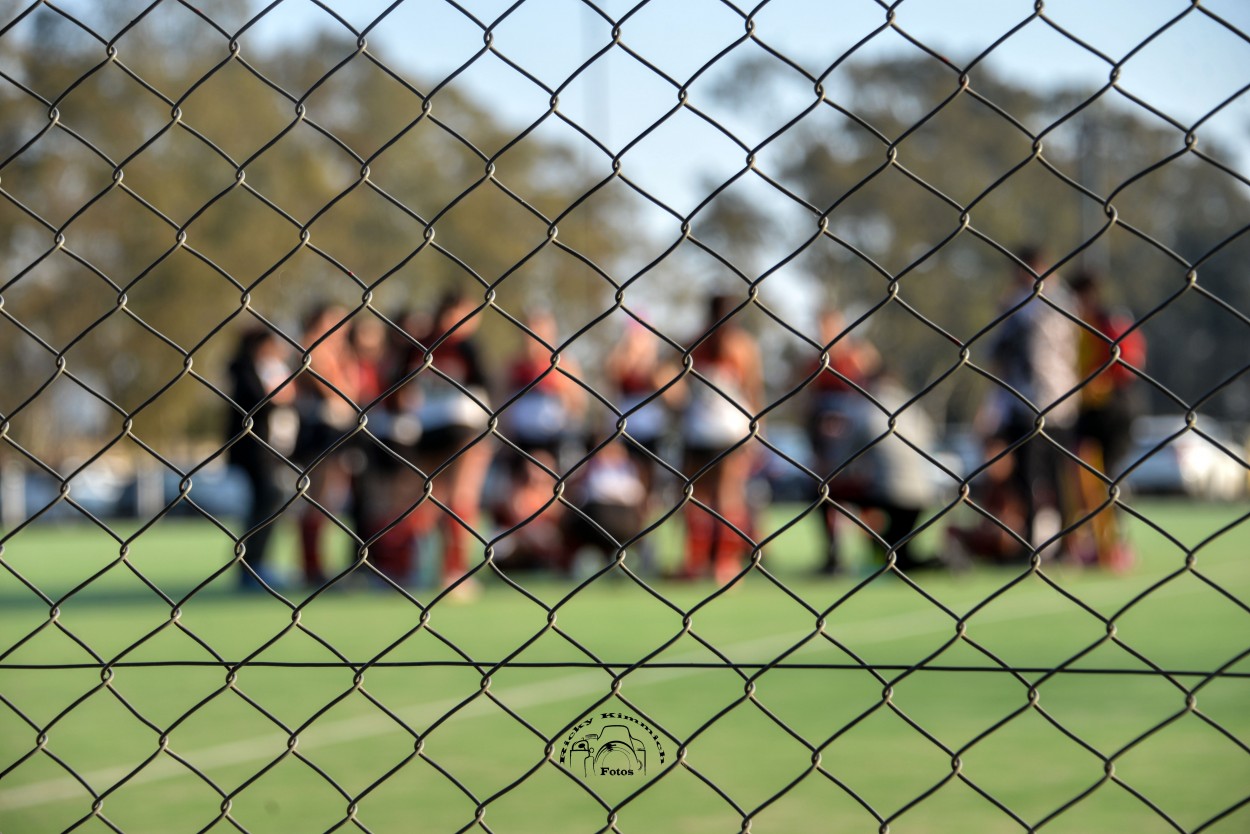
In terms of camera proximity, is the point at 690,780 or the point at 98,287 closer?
the point at 690,780

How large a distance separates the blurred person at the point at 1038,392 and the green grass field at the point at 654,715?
74 centimetres

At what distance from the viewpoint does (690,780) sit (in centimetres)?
393

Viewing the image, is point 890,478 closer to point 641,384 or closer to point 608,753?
point 641,384

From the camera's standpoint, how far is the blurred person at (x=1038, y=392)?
8734mm

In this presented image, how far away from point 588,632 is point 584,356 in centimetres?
3099

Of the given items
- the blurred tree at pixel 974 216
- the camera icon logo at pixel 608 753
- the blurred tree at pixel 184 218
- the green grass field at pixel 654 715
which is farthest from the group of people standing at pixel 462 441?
the blurred tree at pixel 184 218

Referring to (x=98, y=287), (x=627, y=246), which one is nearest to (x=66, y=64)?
(x=98, y=287)

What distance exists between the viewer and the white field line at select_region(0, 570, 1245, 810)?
3980 mm

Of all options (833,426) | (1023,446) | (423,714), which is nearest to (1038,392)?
(1023,446)

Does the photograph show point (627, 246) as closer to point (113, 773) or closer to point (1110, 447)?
point (1110, 447)

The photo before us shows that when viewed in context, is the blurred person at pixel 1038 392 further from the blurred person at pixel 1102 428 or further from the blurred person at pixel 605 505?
the blurred person at pixel 605 505

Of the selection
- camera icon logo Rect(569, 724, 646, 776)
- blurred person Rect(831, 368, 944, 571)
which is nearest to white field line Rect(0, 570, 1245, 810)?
camera icon logo Rect(569, 724, 646, 776)

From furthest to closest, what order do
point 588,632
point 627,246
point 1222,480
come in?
point 627,246
point 1222,480
point 588,632

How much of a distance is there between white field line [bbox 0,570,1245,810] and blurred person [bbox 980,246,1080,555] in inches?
67.8
